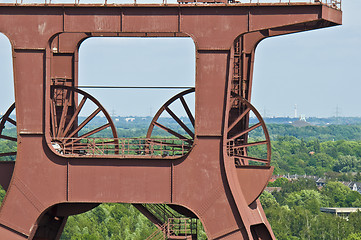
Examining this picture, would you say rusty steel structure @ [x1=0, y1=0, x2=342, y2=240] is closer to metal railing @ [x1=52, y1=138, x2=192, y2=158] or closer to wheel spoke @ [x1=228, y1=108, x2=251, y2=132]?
metal railing @ [x1=52, y1=138, x2=192, y2=158]

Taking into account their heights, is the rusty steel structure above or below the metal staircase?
above

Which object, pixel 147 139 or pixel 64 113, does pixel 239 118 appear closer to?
pixel 147 139

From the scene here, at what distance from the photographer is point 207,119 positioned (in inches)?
1313

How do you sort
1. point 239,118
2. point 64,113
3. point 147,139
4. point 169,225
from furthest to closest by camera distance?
point 64,113 < point 239,118 < point 169,225 < point 147,139

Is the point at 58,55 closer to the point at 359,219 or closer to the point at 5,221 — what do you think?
the point at 5,221

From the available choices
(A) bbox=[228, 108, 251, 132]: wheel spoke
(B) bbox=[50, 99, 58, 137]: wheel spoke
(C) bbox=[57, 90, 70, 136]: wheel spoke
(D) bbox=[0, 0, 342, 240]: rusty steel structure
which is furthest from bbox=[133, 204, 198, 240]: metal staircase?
(B) bbox=[50, 99, 58, 137]: wheel spoke

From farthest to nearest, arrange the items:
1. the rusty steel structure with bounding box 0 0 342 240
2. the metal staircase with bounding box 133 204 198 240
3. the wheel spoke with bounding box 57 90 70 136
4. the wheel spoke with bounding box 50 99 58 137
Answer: the wheel spoke with bounding box 57 90 70 136 < the wheel spoke with bounding box 50 99 58 137 < the metal staircase with bounding box 133 204 198 240 < the rusty steel structure with bounding box 0 0 342 240

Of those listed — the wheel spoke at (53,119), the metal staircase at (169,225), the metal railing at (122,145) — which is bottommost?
the metal staircase at (169,225)

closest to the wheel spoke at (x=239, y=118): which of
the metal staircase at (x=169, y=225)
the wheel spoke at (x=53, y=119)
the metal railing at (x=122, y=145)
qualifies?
the metal railing at (x=122, y=145)

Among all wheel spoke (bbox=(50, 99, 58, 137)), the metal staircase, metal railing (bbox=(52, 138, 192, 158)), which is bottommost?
the metal staircase

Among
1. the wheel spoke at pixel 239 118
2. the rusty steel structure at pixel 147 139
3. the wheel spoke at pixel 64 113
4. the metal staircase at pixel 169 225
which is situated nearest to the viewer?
the rusty steel structure at pixel 147 139

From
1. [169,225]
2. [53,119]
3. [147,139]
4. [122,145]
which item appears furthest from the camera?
[53,119]

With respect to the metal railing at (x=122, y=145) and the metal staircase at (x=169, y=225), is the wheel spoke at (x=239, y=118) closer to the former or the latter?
the metal railing at (x=122, y=145)

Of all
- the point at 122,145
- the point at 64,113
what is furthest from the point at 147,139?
the point at 64,113
